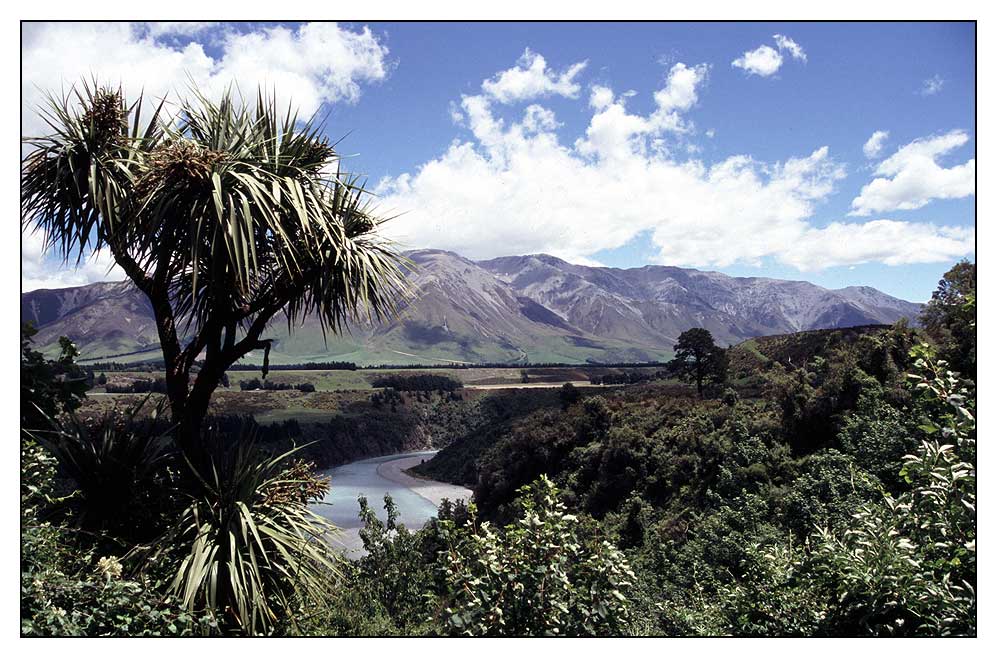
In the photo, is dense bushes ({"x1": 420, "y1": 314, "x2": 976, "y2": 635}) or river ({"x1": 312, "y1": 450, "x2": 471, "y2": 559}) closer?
dense bushes ({"x1": 420, "y1": 314, "x2": 976, "y2": 635})

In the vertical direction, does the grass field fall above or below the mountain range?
below

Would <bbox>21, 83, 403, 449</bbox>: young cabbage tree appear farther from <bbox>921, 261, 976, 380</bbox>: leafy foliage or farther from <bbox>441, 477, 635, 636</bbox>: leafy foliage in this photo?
<bbox>921, 261, 976, 380</bbox>: leafy foliage

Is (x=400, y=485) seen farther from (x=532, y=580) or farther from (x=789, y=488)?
(x=532, y=580)

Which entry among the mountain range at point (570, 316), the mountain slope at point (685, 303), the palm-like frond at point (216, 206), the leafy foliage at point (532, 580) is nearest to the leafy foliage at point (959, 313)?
the leafy foliage at point (532, 580)

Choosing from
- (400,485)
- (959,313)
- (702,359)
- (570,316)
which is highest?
(570,316)

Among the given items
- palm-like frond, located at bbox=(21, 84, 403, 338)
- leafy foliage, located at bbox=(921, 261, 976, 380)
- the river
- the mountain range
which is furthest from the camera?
the mountain range

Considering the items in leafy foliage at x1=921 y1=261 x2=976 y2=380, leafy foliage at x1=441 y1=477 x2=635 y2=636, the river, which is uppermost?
leafy foliage at x1=921 y1=261 x2=976 y2=380

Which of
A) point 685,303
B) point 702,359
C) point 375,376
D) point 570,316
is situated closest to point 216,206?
point 702,359

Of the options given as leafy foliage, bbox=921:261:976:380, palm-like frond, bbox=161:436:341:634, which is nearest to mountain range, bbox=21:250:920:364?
leafy foliage, bbox=921:261:976:380
